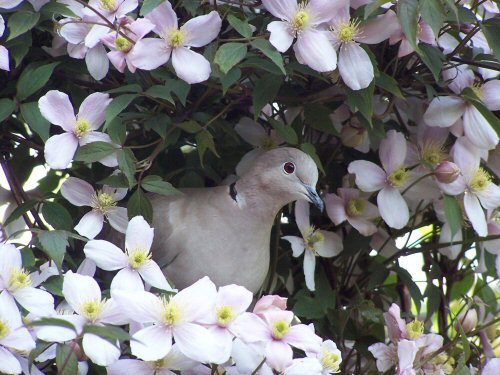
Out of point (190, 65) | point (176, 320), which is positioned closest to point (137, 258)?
point (176, 320)

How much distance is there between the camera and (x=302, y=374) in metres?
1.00

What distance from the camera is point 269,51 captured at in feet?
3.43

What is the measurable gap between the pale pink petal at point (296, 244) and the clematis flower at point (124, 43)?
0.96 ft

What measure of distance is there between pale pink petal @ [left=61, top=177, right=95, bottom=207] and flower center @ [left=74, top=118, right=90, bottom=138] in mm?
54

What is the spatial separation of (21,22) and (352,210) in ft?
1.53

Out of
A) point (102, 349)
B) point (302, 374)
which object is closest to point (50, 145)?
point (102, 349)

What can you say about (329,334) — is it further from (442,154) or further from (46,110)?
(46,110)

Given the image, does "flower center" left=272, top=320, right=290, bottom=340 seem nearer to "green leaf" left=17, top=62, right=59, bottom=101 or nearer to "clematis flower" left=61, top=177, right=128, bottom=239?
"clematis flower" left=61, top=177, right=128, bottom=239

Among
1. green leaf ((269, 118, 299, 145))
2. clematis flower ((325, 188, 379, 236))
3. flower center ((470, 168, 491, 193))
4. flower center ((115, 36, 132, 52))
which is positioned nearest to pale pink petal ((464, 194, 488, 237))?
flower center ((470, 168, 491, 193))

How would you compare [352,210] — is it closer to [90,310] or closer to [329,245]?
[329,245]

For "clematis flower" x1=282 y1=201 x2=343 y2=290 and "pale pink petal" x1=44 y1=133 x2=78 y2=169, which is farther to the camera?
"clematis flower" x1=282 y1=201 x2=343 y2=290

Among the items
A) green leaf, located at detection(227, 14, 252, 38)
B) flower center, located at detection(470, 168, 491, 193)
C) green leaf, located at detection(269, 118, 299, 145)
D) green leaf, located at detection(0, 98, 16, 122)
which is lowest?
flower center, located at detection(470, 168, 491, 193)

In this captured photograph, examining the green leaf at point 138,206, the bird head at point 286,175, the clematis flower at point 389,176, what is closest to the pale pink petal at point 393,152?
the clematis flower at point 389,176

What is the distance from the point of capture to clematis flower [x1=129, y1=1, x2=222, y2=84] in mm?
1088
